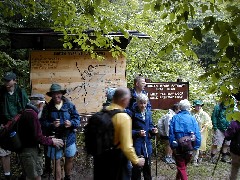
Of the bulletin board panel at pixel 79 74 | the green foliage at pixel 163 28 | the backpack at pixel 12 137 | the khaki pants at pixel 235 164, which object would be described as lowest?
the khaki pants at pixel 235 164

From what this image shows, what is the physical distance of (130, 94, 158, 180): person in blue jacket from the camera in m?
6.50

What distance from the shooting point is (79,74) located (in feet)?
28.0

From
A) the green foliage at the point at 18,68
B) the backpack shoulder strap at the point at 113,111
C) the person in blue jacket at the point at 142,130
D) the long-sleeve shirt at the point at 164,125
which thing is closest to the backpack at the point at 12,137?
the backpack shoulder strap at the point at 113,111

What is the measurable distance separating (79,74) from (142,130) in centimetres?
279

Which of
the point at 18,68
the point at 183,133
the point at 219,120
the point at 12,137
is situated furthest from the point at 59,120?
the point at 219,120

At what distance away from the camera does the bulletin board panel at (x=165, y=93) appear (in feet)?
29.6

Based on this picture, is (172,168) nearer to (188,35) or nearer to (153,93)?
(153,93)

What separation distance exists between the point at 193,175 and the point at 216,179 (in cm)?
57

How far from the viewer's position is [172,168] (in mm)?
9055

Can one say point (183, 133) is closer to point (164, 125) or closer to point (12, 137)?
point (164, 125)

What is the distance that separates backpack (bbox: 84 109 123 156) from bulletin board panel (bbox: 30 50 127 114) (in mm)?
3945

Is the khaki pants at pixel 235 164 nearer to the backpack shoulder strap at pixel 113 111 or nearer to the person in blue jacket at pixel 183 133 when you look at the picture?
the person in blue jacket at pixel 183 133

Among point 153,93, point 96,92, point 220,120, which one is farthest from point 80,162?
point 220,120

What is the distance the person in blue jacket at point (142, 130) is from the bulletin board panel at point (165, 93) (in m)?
2.30
